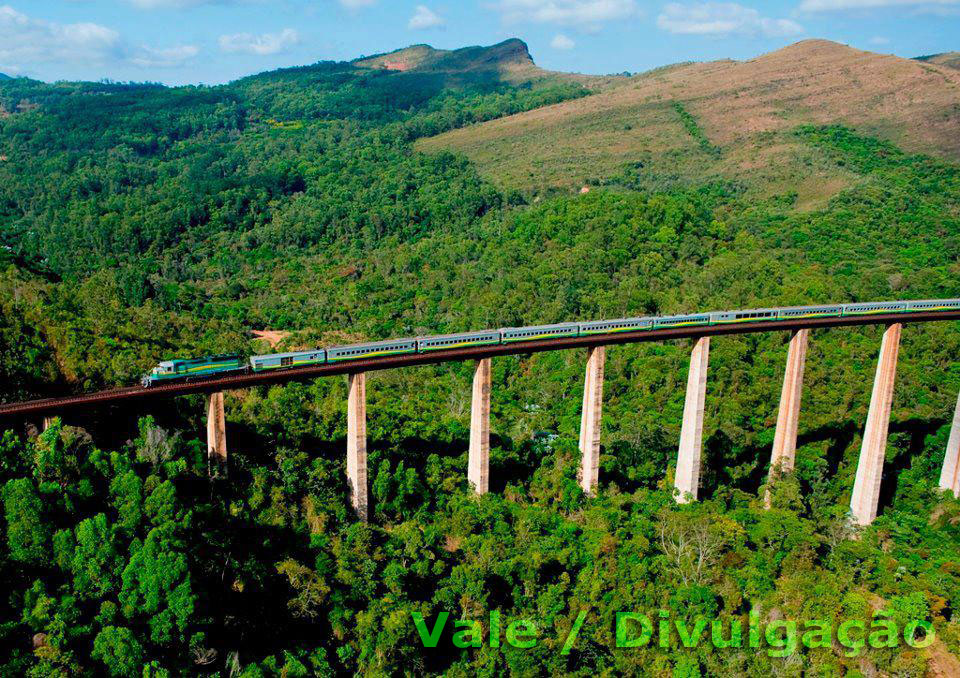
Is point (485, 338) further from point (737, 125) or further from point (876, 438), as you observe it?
point (737, 125)

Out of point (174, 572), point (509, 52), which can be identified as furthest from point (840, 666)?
point (509, 52)

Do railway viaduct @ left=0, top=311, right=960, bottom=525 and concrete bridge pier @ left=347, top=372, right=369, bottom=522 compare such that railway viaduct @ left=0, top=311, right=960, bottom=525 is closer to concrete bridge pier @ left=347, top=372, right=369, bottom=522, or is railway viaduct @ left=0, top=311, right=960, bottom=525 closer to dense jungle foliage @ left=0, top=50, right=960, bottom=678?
concrete bridge pier @ left=347, top=372, right=369, bottom=522

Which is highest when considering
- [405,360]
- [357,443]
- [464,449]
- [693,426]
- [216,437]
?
[405,360]

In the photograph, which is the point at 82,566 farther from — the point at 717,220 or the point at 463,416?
the point at 717,220

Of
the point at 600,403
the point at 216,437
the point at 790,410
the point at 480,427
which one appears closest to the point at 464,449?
the point at 480,427

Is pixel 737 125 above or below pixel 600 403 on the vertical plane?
above

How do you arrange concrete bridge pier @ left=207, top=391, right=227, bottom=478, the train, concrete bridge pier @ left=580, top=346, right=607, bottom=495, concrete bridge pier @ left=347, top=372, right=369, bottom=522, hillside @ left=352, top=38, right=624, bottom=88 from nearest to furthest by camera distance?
the train
concrete bridge pier @ left=207, top=391, right=227, bottom=478
concrete bridge pier @ left=347, top=372, right=369, bottom=522
concrete bridge pier @ left=580, top=346, right=607, bottom=495
hillside @ left=352, top=38, right=624, bottom=88

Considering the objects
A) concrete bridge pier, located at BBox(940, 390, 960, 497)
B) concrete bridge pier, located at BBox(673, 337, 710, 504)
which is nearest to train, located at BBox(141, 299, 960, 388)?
concrete bridge pier, located at BBox(673, 337, 710, 504)
